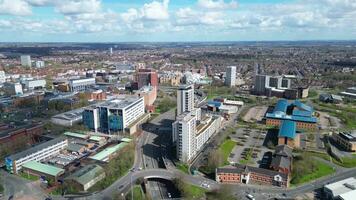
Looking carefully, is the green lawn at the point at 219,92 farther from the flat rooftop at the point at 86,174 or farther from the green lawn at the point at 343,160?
the flat rooftop at the point at 86,174

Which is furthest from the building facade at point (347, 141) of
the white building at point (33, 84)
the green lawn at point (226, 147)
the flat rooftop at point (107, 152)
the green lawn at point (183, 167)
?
the white building at point (33, 84)

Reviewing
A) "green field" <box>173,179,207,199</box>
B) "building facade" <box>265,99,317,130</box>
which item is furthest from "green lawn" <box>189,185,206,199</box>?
"building facade" <box>265,99,317,130</box>

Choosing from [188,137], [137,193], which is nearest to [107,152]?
[137,193]

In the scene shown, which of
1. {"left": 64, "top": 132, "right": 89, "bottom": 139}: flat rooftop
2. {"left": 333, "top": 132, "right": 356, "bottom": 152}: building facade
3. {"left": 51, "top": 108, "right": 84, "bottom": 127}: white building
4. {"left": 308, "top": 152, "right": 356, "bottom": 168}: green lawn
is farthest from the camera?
{"left": 51, "top": 108, "right": 84, "bottom": 127}: white building

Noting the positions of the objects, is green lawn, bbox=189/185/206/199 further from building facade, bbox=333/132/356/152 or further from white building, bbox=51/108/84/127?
white building, bbox=51/108/84/127

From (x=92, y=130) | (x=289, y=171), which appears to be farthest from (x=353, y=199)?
(x=92, y=130)
